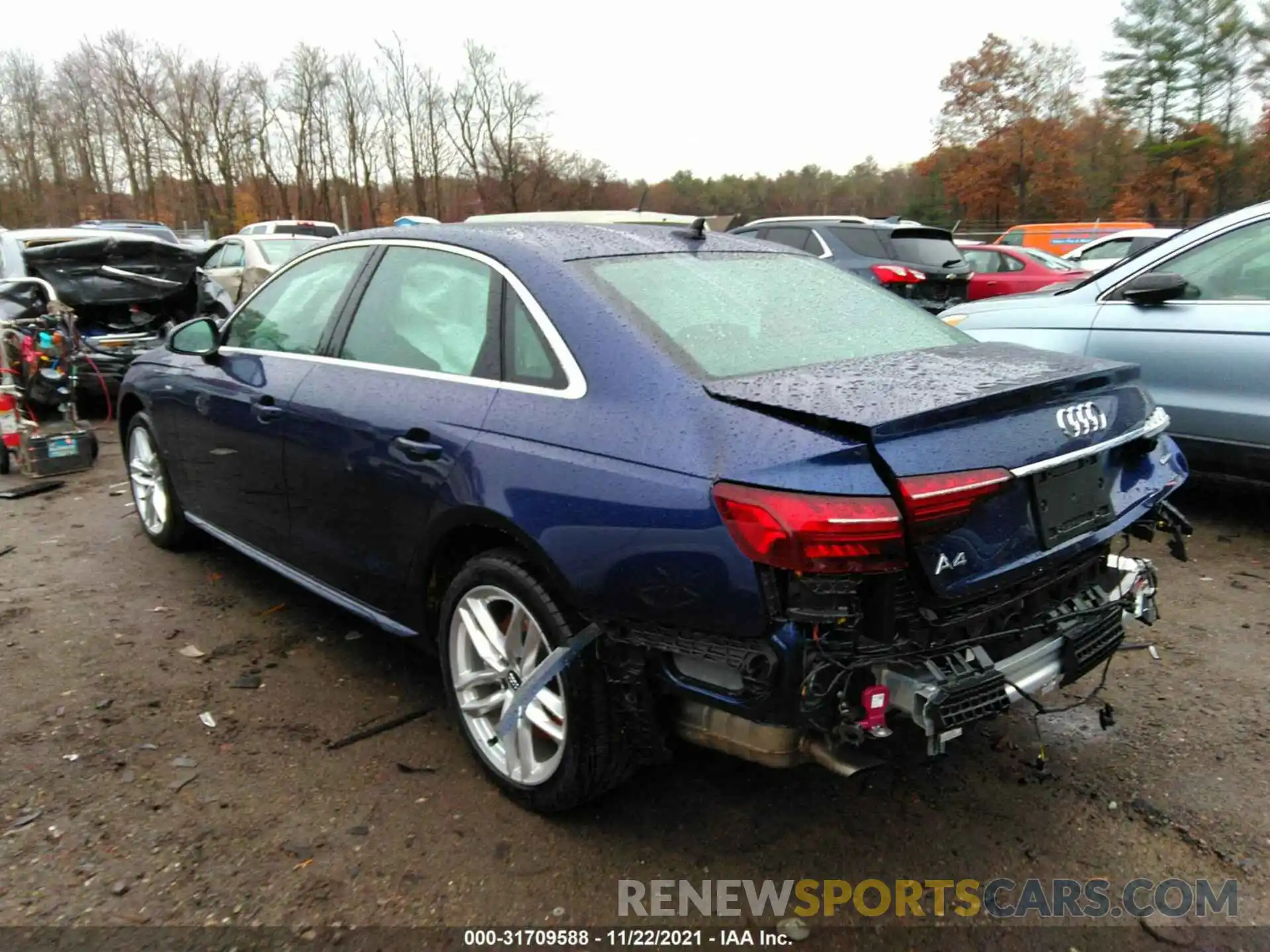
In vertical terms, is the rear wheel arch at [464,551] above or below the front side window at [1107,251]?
below

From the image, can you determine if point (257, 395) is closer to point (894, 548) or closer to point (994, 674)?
point (894, 548)

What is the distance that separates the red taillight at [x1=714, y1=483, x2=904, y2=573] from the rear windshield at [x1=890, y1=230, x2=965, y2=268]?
8863mm

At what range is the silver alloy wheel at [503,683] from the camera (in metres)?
2.56

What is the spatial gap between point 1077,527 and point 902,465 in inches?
26.4

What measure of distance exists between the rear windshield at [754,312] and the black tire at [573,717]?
0.74 metres

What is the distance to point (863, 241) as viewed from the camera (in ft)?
34.2

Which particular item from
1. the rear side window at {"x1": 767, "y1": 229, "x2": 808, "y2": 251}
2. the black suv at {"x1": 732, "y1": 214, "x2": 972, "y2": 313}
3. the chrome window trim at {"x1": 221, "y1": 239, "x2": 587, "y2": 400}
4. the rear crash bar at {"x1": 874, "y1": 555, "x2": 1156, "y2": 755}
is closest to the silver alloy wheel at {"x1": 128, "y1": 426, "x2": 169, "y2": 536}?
the chrome window trim at {"x1": 221, "y1": 239, "x2": 587, "y2": 400}

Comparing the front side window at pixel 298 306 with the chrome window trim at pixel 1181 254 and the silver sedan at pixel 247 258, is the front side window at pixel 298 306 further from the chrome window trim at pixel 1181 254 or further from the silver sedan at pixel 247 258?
the silver sedan at pixel 247 258

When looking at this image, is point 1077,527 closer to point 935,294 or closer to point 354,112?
point 935,294

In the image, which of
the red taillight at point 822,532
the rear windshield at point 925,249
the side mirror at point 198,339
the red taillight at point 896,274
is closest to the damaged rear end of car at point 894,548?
the red taillight at point 822,532

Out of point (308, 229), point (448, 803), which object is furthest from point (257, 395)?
point (308, 229)

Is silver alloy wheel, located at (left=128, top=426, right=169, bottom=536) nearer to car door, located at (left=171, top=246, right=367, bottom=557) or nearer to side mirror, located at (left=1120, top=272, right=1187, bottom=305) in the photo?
car door, located at (left=171, top=246, right=367, bottom=557)

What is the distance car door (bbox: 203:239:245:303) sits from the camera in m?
10.9

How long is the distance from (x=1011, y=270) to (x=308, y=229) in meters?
18.1
